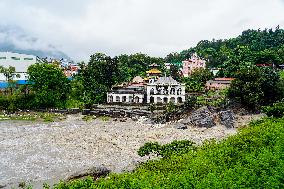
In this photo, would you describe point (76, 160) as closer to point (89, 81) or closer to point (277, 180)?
point (277, 180)

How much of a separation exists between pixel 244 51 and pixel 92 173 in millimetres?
69948

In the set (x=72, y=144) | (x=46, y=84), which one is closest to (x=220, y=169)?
(x=72, y=144)

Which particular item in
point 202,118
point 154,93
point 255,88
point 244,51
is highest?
point 244,51

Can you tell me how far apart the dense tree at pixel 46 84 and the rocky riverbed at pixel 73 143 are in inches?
285

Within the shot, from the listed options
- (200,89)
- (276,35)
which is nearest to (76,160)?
(200,89)

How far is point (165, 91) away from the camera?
6322 centimetres

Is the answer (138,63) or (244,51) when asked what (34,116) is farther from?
(244,51)

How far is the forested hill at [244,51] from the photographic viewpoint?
276ft

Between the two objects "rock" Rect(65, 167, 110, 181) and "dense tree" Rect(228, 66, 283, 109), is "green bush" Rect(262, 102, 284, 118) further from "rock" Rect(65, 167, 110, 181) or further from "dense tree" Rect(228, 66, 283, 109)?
"rock" Rect(65, 167, 110, 181)

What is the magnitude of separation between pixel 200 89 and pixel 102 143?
3661cm

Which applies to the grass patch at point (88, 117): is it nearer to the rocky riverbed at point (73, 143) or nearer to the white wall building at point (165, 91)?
the rocky riverbed at point (73, 143)

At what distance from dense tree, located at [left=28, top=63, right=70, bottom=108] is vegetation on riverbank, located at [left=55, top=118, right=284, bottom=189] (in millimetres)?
38137

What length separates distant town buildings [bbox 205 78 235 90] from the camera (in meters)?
72.3

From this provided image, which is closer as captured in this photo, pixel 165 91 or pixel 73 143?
pixel 73 143
